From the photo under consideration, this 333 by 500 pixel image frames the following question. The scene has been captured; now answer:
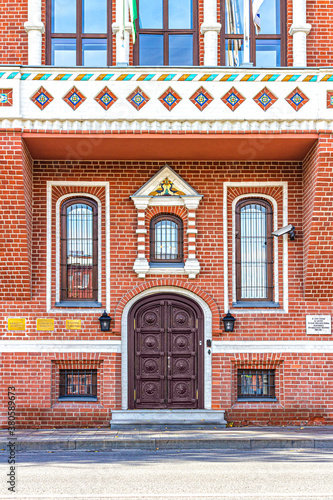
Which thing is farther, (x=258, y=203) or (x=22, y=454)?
(x=258, y=203)

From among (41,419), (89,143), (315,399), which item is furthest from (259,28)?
(41,419)

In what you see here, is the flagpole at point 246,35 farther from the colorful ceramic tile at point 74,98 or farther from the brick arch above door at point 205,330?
the brick arch above door at point 205,330

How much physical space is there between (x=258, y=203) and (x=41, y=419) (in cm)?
609

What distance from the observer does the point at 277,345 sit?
13.1 metres

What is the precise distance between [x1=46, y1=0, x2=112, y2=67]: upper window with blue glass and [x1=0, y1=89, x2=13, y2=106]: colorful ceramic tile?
5.03 feet

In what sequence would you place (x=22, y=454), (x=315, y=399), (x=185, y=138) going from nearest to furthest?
(x=22, y=454)
(x=185, y=138)
(x=315, y=399)

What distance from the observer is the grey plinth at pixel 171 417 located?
12672 millimetres

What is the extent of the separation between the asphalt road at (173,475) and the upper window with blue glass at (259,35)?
299 inches

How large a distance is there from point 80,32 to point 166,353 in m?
6.68

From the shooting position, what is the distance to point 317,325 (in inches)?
518

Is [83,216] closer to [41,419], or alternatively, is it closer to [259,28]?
[41,419]

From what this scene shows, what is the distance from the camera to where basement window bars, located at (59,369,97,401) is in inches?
520

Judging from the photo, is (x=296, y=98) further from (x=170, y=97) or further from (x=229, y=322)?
(x=229, y=322)

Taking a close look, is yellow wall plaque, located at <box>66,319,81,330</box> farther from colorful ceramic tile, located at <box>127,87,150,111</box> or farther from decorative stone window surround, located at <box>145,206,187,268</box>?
colorful ceramic tile, located at <box>127,87,150,111</box>
